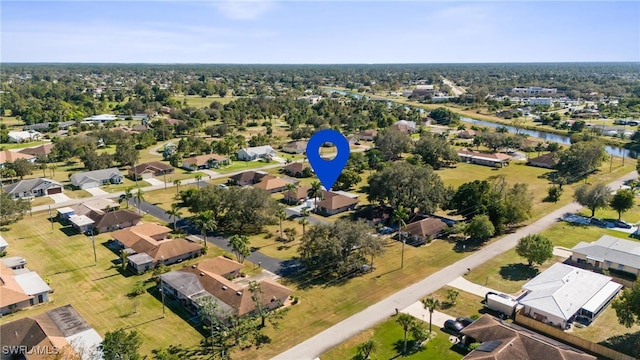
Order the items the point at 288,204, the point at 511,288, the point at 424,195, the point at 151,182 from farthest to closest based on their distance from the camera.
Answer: the point at 151,182, the point at 288,204, the point at 424,195, the point at 511,288

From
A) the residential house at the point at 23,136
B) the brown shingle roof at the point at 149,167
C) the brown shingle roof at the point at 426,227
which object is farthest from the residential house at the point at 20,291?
the residential house at the point at 23,136

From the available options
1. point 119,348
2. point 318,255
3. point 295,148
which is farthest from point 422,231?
point 295,148

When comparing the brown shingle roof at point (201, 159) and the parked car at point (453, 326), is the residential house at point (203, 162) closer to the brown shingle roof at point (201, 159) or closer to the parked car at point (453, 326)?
the brown shingle roof at point (201, 159)

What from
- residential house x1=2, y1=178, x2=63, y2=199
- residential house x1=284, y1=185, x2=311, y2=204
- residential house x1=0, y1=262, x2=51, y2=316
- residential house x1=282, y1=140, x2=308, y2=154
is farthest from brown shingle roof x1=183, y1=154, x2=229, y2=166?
residential house x1=0, y1=262, x2=51, y2=316

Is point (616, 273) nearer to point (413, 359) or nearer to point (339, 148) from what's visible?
point (413, 359)

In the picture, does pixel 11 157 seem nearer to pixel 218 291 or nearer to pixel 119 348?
pixel 218 291

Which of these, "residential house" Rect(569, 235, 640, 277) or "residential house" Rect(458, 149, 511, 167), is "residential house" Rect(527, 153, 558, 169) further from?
"residential house" Rect(569, 235, 640, 277)

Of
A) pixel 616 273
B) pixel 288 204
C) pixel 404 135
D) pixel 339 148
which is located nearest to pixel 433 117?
pixel 404 135
